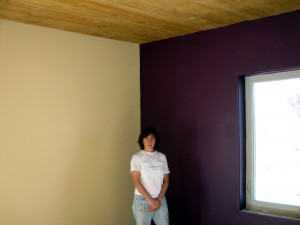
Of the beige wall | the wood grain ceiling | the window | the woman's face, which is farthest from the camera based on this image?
the woman's face

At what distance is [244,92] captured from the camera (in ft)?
13.1

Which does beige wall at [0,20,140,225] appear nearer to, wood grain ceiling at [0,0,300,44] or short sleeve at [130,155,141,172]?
wood grain ceiling at [0,0,300,44]

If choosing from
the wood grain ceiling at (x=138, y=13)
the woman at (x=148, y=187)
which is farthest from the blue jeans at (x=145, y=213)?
the wood grain ceiling at (x=138, y=13)

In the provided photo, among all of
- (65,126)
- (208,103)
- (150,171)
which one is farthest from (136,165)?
(208,103)

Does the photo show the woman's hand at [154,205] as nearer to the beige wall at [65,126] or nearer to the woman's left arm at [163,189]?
the woman's left arm at [163,189]

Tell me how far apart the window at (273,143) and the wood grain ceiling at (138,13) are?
66cm

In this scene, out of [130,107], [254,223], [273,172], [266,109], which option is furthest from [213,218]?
[130,107]

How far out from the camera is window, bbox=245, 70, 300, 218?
11.9ft

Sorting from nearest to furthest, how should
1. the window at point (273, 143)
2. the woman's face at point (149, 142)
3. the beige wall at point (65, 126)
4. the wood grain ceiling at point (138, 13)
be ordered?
the wood grain ceiling at point (138, 13), the window at point (273, 143), the beige wall at point (65, 126), the woman's face at point (149, 142)

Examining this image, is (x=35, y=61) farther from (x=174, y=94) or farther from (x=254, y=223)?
(x=254, y=223)

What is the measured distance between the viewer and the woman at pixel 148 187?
378 cm

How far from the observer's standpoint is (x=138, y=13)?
354 centimetres

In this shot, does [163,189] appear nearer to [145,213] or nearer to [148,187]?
[148,187]

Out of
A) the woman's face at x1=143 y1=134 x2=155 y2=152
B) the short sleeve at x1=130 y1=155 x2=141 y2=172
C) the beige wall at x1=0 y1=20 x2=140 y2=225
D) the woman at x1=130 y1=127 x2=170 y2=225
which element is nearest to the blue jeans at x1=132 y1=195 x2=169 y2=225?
the woman at x1=130 y1=127 x2=170 y2=225
